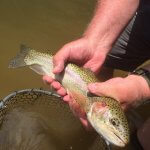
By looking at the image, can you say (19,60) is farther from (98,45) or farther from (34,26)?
(34,26)

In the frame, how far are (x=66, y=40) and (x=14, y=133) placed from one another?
Answer: 5.42ft

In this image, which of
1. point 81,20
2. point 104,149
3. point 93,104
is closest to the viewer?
point 93,104

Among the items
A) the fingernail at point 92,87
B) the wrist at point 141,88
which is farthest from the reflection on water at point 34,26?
the wrist at point 141,88

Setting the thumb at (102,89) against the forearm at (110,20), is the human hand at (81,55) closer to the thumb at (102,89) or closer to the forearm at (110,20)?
the forearm at (110,20)

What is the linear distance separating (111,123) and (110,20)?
2.63ft

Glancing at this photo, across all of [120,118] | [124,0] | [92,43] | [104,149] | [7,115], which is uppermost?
[124,0]

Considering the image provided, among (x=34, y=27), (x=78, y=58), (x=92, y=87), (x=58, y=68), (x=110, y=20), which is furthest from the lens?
(x=34, y=27)

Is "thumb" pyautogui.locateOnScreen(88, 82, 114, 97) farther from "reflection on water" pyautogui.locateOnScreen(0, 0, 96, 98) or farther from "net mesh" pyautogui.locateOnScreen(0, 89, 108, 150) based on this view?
"reflection on water" pyautogui.locateOnScreen(0, 0, 96, 98)

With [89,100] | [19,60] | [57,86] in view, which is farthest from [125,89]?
[19,60]

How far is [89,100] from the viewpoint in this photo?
1946mm

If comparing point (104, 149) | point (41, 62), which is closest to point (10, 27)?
point (41, 62)

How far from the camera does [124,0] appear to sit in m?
2.29

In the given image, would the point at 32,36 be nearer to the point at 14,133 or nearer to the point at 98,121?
the point at 14,133

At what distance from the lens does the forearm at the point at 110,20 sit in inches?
90.4
